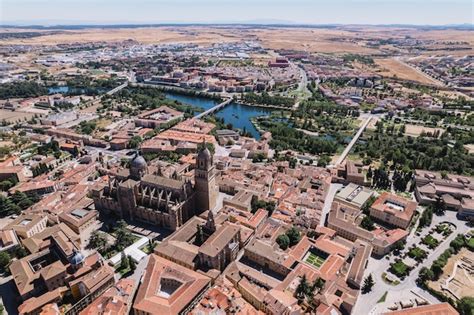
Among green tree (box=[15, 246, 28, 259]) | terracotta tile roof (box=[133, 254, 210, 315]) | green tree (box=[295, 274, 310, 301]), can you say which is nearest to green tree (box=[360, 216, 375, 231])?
green tree (box=[295, 274, 310, 301])

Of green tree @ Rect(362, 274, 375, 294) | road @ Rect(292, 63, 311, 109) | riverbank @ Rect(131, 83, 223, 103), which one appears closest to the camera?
green tree @ Rect(362, 274, 375, 294)

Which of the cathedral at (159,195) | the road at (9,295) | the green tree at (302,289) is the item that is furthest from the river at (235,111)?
the road at (9,295)

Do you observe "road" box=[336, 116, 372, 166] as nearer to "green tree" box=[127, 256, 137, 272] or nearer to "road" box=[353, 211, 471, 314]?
"road" box=[353, 211, 471, 314]

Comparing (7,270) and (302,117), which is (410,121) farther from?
(7,270)

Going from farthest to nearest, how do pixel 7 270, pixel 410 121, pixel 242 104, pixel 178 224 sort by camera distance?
1. pixel 242 104
2. pixel 410 121
3. pixel 178 224
4. pixel 7 270

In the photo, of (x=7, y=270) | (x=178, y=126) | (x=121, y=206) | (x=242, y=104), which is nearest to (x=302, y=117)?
(x=242, y=104)

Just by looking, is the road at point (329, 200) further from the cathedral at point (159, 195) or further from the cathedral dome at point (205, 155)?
the cathedral dome at point (205, 155)
